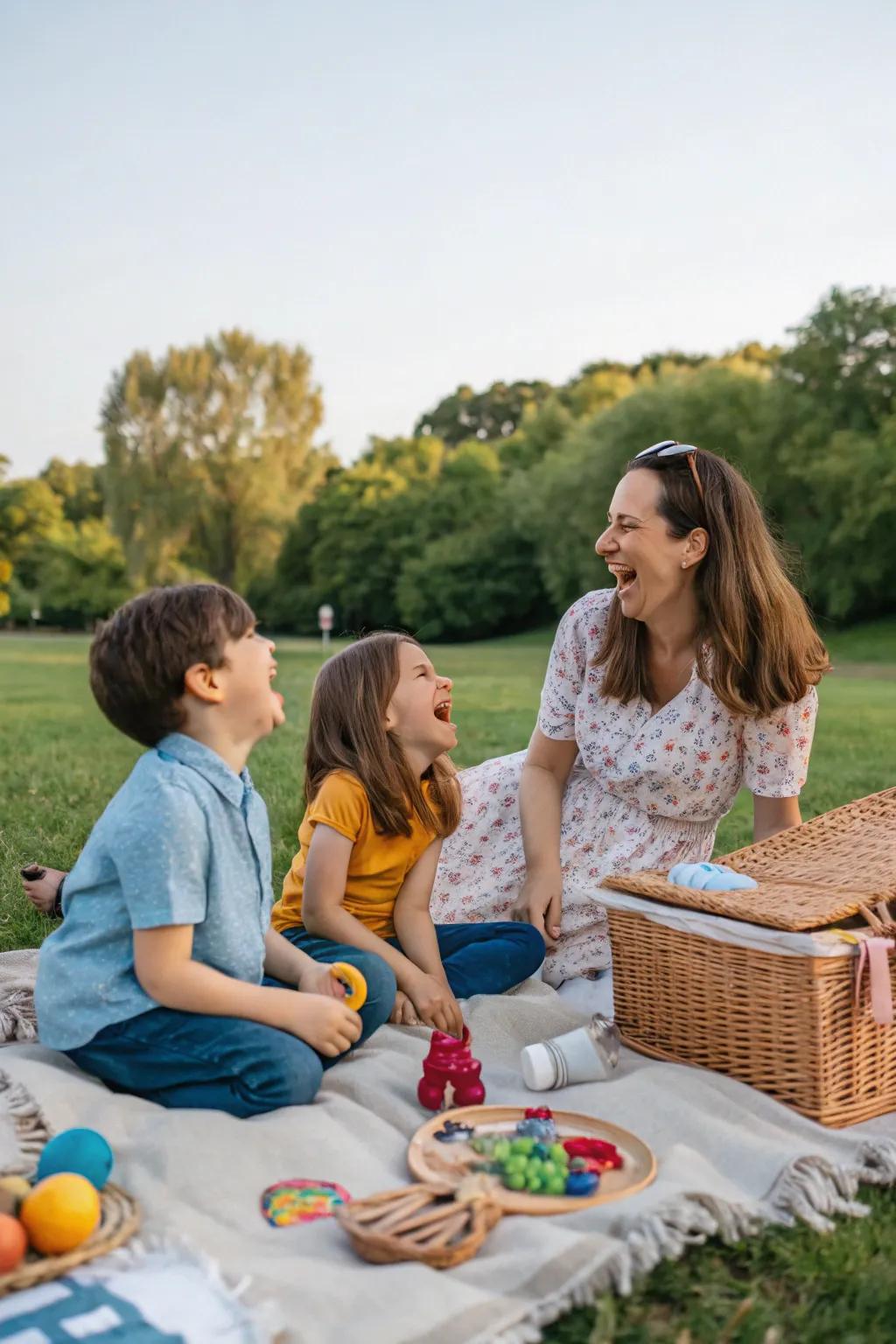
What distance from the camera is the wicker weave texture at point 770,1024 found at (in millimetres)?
2365

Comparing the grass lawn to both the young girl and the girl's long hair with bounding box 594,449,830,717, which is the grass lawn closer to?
the young girl

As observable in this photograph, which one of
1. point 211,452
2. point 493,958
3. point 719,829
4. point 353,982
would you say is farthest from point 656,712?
point 211,452

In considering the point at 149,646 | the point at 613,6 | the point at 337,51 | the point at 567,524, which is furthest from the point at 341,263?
the point at 149,646

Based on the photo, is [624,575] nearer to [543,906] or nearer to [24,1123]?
[543,906]

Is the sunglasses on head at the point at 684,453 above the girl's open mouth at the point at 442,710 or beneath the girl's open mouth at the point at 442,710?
above

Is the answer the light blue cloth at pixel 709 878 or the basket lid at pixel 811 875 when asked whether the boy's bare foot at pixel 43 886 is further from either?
the light blue cloth at pixel 709 878

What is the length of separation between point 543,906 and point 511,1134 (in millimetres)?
1122

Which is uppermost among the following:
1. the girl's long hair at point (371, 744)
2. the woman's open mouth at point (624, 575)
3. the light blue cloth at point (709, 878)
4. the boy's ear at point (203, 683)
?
the woman's open mouth at point (624, 575)

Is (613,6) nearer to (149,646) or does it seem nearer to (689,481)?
(689,481)

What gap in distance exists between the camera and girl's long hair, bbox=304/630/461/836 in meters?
3.05

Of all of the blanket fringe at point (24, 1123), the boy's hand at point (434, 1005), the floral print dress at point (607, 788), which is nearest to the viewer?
the blanket fringe at point (24, 1123)

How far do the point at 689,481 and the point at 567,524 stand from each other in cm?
3215

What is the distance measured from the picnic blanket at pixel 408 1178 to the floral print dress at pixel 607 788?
739mm

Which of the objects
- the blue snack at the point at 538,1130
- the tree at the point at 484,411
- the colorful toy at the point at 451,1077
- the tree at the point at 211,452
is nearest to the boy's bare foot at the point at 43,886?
the colorful toy at the point at 451,1077
